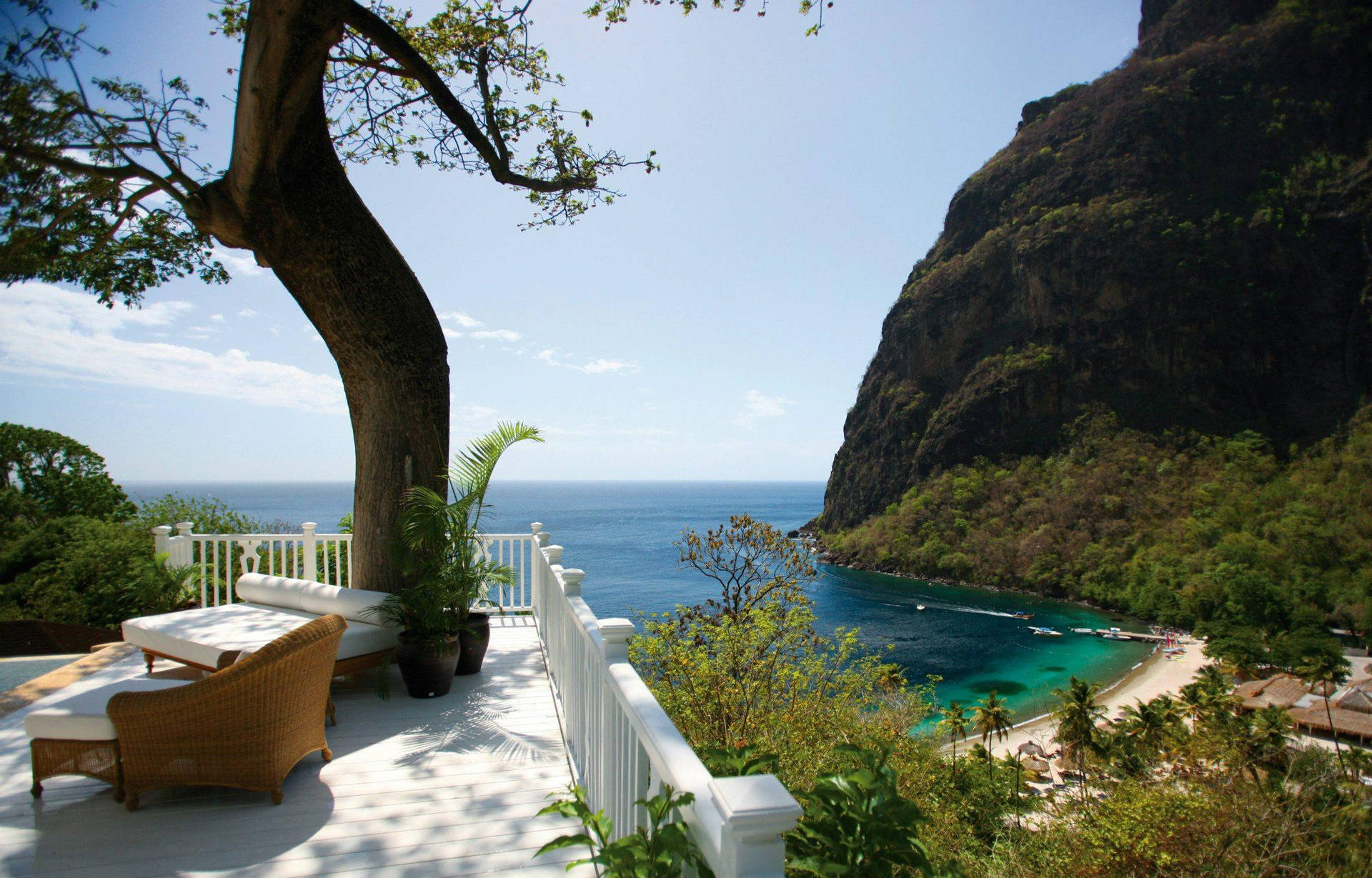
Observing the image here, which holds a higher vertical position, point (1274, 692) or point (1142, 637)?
point (1274, 692)

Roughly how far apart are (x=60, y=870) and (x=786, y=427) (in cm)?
6246

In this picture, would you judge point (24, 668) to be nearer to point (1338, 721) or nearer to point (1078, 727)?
point (1078, 727)

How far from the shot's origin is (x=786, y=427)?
209ft

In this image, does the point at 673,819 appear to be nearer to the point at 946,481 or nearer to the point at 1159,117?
the point at 946,481

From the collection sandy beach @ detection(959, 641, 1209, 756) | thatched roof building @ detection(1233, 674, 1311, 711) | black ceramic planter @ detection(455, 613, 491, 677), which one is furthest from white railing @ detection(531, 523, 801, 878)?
thatched roof building @ detection(1233, 674, 1311, 711)

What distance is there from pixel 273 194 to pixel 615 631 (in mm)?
3944

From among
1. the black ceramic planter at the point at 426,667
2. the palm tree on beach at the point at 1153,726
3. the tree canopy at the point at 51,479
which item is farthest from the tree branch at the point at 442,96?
the palm tree on beach at the point at 1153,726

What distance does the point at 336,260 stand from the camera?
4652mm

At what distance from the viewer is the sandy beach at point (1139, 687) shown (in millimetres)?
20797

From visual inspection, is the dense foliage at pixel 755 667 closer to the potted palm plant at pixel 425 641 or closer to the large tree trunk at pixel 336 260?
the potted palm plant at pixel 425 641

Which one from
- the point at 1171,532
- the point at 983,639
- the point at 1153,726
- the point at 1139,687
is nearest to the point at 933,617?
the point at 983,639

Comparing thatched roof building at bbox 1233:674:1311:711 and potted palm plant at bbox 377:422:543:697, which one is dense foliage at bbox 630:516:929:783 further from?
thatched roof building at bbox 1233:674:1311:711

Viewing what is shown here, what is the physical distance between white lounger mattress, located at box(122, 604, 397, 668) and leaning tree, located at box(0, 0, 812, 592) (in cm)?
61

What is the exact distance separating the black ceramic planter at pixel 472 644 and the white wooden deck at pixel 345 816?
78 centimetres
